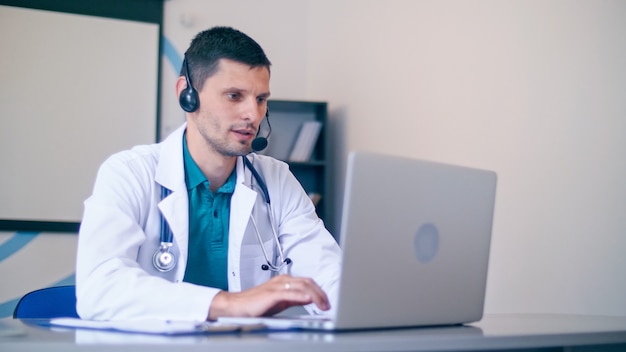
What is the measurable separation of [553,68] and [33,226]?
107 inches

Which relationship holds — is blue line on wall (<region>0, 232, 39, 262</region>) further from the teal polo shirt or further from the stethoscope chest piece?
the stethoscope chest piece

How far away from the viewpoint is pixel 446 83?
3264 millimetres

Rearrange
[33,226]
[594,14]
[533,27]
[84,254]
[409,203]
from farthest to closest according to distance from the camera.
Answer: [33,226] → [533,27] → [594,14] → [84,254] → [409,203]

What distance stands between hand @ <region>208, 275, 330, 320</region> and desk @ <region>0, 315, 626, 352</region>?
0.15m

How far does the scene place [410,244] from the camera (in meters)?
1.24

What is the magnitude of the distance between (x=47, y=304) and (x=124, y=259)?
31 cm

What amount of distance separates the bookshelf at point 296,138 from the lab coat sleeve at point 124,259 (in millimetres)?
2343

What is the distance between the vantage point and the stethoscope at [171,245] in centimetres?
177

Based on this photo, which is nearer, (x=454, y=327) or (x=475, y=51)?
(x=454, y=327)

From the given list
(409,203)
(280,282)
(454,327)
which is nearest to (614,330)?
(454,327)

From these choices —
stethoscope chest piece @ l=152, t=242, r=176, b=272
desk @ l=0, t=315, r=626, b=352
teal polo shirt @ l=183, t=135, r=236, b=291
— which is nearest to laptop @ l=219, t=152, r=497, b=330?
desk @ l=0, t=315, r=626, b=352

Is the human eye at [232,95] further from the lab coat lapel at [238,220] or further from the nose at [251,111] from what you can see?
the lab coat lapel at [238,220]

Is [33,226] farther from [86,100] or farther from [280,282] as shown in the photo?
[280,282]

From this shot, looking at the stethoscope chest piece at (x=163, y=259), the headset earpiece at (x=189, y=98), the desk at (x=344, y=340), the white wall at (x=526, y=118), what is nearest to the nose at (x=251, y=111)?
the headset earpiece at (x=189, y=98)
